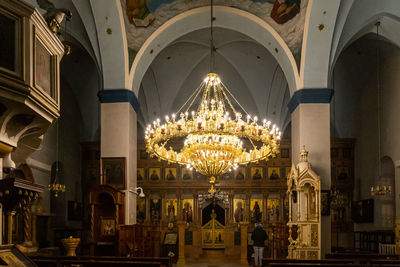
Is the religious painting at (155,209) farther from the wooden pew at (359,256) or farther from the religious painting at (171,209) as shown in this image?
the wooden pew at (359,256)

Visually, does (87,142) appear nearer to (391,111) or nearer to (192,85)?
(192,85)

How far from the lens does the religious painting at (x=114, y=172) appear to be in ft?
43.3

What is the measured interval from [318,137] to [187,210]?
25.2 feet

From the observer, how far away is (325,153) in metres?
13.1

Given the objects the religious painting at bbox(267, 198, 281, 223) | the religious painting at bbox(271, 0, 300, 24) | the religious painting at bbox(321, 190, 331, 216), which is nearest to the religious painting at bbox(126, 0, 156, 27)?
the religious painting at bbox(271, 0, 300, 24)

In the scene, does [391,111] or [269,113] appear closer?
[391,111]

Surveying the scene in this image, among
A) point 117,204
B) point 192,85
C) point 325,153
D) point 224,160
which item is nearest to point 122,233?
point 117,204

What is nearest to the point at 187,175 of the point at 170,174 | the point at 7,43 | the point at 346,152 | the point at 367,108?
the point at 170,174

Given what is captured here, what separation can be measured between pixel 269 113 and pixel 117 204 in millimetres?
9918

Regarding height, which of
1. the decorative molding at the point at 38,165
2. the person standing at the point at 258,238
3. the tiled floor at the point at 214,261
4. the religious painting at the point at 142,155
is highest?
the religious painting at the point at 142,155

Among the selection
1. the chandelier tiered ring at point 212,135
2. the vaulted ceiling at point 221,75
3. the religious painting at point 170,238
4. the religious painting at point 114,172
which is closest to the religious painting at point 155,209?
the religious painting at point 170,238

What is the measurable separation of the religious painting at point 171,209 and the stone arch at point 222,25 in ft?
21.0

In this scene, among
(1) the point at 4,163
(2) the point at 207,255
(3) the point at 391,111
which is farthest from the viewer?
(2) the point at 207,255

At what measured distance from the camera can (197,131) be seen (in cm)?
993
